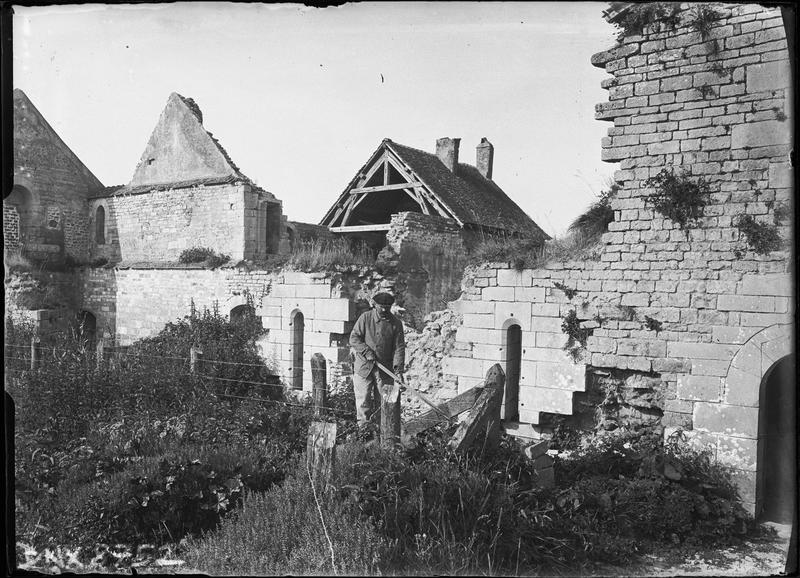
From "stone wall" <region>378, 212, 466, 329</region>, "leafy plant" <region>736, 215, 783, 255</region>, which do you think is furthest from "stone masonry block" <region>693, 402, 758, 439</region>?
"stone wall" <region>378, 212, 466, 329</region>

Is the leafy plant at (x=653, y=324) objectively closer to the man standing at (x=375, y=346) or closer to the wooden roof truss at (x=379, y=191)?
the man standing at (x=375, y=346)

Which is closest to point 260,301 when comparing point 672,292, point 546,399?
point 546,399

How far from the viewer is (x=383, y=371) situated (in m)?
7.90

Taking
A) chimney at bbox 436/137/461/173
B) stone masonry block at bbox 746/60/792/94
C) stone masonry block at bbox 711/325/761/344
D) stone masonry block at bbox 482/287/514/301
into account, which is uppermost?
chimney at bbox 436/137/461/173

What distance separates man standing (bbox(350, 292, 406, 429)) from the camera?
25.6ft

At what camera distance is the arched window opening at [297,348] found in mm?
11195

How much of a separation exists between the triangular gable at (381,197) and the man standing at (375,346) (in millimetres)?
9031

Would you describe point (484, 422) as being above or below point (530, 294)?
below

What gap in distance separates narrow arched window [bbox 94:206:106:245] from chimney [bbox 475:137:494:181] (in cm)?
1453

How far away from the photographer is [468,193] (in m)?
19.7

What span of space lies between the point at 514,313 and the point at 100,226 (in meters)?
15.3

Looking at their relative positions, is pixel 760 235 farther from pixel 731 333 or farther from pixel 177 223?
pixel 177 223

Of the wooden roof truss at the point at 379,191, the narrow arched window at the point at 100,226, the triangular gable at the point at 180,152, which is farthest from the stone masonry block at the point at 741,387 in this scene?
the narrow arched window at the point at 100,226

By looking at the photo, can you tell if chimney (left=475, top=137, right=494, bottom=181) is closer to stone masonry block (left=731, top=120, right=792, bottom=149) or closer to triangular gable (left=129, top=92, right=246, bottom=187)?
triangular gable (left=129, top=92, right=246, bottom=187)
